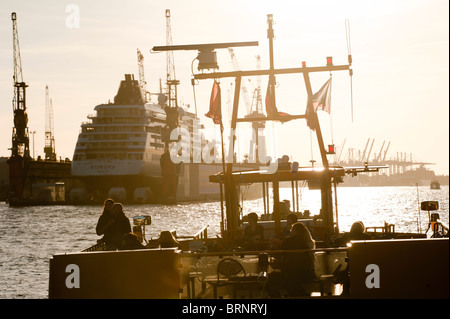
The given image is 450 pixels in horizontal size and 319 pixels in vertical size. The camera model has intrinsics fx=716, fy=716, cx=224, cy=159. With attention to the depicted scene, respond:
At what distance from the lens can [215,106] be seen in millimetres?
18641

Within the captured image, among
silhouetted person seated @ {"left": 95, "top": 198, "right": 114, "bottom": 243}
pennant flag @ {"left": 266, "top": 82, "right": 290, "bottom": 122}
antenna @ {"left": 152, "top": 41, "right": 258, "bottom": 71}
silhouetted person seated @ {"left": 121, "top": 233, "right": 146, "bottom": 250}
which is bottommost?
silhouetted person seated @ {"left": 121, "top": 233, "right": 146, "bottom": 250}

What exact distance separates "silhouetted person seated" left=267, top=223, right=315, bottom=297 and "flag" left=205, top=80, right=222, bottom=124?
6.73m

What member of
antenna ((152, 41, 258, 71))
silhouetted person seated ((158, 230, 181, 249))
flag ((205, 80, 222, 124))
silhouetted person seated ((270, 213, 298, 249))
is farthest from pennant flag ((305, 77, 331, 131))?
silhouetted person seated ((158, 230, 181, 249))

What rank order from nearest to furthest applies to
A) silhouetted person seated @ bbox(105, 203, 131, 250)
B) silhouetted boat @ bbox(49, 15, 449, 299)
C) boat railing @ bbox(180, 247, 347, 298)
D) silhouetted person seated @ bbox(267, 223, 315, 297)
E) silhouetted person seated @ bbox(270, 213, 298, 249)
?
silhouetted boat @ bbox(49, 15, 449, 299)
boat railing @ bbox(180, 247, 347, 298)
silhouetted person seated @ bbox(267, 223, 315, 297)
silhouetted person seated @ bbox(270, 213, 298, 249)
silhouetted person seated @ bbox(105, 203, 131, 250)

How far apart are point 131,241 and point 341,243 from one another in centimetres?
422

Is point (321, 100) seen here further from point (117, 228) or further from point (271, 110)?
point (117, 228)

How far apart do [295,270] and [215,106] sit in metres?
7.55

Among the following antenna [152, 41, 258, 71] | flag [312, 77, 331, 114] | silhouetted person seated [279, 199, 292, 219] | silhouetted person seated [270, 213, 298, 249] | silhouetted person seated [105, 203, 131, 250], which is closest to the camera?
silhouetted person seated [270, 213, 298, 249]

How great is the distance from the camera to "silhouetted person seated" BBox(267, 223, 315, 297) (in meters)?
12.0

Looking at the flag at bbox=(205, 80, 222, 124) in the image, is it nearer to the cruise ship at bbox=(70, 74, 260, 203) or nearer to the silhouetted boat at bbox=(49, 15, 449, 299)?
the silhouetted boat at bbox=(49, 15, 449, 299)

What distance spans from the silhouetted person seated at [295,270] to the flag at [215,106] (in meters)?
6.73

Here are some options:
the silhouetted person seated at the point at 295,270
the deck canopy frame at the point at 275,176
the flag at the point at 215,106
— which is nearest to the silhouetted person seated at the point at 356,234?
the silhouetted person seated at the point at 295,270
